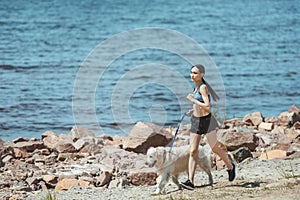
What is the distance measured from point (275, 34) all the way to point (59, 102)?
1855cm

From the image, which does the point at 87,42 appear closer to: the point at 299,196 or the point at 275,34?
the point at 275,34

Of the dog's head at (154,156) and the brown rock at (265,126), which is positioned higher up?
the brown rock at (265,126)

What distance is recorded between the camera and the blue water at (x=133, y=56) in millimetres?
19328

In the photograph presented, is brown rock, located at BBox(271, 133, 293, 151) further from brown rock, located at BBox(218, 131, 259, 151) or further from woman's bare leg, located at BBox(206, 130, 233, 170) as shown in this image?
woman's bare leg, located at BBox(206, 130, 233, 170)

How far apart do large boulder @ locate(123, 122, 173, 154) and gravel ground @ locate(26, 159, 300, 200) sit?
232 centimetres

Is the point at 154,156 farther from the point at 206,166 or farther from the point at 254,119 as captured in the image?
the point at 254,119

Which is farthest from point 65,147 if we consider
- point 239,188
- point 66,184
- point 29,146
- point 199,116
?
point 239,188

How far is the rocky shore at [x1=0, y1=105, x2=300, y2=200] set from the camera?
31.5 ft

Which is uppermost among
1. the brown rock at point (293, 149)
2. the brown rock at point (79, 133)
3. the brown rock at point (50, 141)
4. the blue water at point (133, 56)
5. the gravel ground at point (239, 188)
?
the blue water at point (133, 56)

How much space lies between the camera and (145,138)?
13.5 metres

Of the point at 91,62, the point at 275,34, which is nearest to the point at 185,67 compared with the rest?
the point at 91,62

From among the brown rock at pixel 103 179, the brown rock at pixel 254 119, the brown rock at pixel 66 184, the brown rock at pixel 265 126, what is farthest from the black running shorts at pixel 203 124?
the brown rock at pixel 254 119

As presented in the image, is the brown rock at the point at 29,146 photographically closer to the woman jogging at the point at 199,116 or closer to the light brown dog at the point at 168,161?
the light brown dog at the point at 168,161

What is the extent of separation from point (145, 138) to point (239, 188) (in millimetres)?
4314
